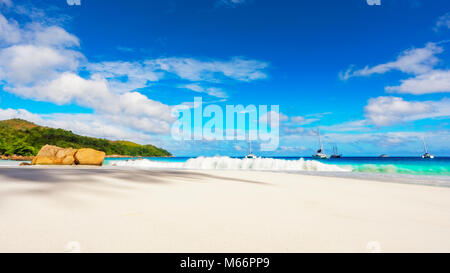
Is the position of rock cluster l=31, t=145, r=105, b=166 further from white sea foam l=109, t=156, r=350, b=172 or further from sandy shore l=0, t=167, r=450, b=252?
sandy shore l=0, t=167, r=450, b=252

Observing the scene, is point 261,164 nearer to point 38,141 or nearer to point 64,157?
point 64,157

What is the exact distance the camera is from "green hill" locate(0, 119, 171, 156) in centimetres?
6223

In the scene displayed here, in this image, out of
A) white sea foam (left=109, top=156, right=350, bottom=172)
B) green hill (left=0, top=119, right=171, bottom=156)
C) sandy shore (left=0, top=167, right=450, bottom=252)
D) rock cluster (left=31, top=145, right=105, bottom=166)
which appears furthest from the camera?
green hill (left=0, top=119, right=171, bottom=156)

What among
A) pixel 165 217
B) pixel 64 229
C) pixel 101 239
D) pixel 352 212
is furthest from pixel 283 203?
pixel 64 229

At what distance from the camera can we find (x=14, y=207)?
349 centimetres

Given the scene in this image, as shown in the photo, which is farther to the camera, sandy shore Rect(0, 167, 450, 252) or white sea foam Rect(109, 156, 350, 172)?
white sea foam Rect(109, 156, 350, 172)

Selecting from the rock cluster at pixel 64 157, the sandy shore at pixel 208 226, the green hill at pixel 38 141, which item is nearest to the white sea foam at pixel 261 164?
the rock cluster at pixel 64 157

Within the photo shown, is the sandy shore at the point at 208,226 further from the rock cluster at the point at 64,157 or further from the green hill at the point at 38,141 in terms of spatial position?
the green hill at the point at 38,141

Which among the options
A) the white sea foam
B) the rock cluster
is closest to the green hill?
the rock cluster

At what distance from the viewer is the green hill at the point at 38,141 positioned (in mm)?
62234

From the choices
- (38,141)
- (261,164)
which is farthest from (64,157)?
(38,141)

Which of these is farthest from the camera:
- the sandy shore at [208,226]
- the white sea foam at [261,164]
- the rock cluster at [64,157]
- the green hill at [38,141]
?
the green hill at [38,141]
